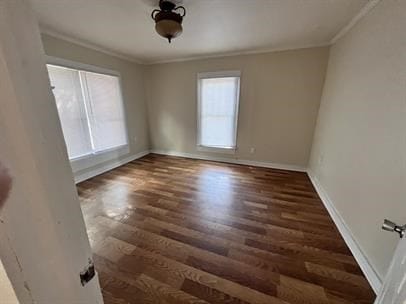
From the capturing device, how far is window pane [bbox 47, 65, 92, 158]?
8.71 ft

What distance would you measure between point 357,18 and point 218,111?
8.02 ft

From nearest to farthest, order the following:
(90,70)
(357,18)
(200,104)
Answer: (357,18)
(90,70)
(200,104)

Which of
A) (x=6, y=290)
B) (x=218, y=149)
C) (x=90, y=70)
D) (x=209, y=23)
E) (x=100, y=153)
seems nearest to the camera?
(x=6, y=290)

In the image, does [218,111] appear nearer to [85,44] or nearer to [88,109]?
[88,109]

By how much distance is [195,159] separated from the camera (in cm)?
437

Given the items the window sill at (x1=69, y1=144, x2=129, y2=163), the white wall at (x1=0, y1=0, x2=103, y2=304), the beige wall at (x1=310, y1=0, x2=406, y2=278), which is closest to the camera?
the white wall at (x1=0, y1=0, x2=103, y2=304)

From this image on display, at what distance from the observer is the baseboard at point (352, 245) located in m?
1.35

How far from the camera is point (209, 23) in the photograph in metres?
2.22

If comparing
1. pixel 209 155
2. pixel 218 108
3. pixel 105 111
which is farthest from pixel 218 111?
pixel 105 111

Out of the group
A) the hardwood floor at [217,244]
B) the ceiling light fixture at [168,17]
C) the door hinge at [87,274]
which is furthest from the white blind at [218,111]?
the door hinge at [87,274]

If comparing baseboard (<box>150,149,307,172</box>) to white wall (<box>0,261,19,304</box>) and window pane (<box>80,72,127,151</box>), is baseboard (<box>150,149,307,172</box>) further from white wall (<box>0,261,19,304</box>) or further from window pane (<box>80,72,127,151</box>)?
white wall (<box>0,261,19,304</box>)

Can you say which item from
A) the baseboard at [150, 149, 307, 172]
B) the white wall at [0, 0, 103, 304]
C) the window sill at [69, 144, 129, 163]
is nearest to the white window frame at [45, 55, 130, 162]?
the window sill at [69, 144, 129, 163]

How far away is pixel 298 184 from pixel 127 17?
3382 millimetres

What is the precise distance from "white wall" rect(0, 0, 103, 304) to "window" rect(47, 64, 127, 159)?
2723 mm
